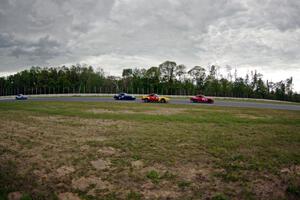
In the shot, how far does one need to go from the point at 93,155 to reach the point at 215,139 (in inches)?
192

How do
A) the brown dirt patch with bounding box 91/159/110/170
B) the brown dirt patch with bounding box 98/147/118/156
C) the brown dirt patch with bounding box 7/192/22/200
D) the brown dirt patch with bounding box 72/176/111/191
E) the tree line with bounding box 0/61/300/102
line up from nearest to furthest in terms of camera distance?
the brown dirt patch with bounding box 7/192/22/200 < the brown dirt patch with bounding box 72/176/111/191 < the brown dirt patch with bounding box 91/159/110/170 < the brown dirt patch with bounding box 98/147/118/156 < the tree line with bounding box 0/61/300/102

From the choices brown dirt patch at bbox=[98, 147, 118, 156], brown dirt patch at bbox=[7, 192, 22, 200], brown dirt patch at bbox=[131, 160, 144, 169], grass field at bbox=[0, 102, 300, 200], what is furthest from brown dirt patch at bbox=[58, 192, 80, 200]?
brown dirt patch at bbox=[98, 147, 118, 156]

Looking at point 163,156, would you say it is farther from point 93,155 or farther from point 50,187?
point 50,187

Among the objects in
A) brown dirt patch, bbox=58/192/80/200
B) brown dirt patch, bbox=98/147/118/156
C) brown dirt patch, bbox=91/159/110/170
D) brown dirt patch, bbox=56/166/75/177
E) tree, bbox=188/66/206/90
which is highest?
tree, bbox=188/66/206/90

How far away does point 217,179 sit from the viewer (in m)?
4.60

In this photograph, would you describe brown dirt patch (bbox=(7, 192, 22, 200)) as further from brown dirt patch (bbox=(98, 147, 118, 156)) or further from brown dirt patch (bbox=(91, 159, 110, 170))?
brown dirt patch (bbox=(98, 147, 118, 156))

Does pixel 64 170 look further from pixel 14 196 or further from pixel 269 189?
pixel 269 189

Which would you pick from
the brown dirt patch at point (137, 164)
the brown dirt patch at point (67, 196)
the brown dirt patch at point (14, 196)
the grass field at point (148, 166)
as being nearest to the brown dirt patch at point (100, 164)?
the grass field at point (148, 166)

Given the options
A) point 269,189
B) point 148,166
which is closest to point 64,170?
point 148,166

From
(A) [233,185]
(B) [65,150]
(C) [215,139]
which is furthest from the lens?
(C) [215,139]

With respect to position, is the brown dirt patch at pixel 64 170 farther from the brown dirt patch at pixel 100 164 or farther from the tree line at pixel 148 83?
the tree line at pixel 148 83

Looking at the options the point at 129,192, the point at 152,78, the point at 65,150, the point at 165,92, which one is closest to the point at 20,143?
the point at 65,150

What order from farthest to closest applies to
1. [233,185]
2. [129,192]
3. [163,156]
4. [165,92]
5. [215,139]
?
[165,92], [215,139], [163,156], [233,185], [129,192]

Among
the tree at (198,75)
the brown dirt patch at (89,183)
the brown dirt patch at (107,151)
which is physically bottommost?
the brown dirt patch at (89,183)
